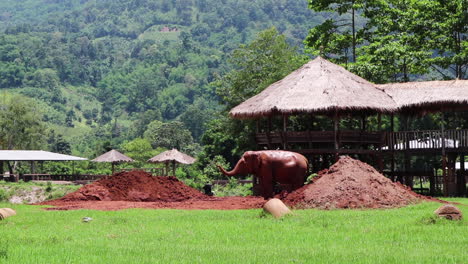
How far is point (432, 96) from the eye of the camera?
29.0m

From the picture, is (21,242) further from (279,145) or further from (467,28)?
(467,28)

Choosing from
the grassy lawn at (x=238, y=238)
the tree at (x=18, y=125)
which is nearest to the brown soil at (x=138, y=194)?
the grassy lawn at (x=238, y=238)

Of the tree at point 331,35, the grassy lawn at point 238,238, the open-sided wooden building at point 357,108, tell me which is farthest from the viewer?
the tree at point 331,35

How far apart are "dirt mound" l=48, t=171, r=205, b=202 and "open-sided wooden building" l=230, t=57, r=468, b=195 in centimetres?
512

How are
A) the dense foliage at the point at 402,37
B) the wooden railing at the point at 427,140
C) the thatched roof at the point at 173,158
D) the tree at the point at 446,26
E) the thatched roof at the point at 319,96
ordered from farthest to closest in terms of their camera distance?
1. the thatched roof at the point at 173,158
2. the dense foliage at the point at 402,37
3. the tree at the point at 446,26
4. the wooden railing at the point at 427,140
5. the thatched roof at the point at 319,96

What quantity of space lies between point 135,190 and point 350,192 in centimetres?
954

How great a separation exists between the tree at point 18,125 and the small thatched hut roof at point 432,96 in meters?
45.7

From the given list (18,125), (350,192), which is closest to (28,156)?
(18,125)

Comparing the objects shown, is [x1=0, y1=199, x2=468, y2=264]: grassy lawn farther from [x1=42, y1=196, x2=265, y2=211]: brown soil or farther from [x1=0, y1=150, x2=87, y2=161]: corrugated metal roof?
[x1=0, y1=150, x2=87, y2=161]: corrugated metal roof

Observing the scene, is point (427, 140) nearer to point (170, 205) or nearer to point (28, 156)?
point (170, 205)

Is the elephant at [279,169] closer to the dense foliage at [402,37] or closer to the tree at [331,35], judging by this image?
the dense foliage at [402,37]

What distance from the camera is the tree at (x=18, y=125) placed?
67688mm

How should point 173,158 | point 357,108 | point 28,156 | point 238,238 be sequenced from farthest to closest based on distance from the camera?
1. point 173,158
2. point 28,156
3. point 357,108
4. point 238,238

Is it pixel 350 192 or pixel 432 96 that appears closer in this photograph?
pixel 350 192
